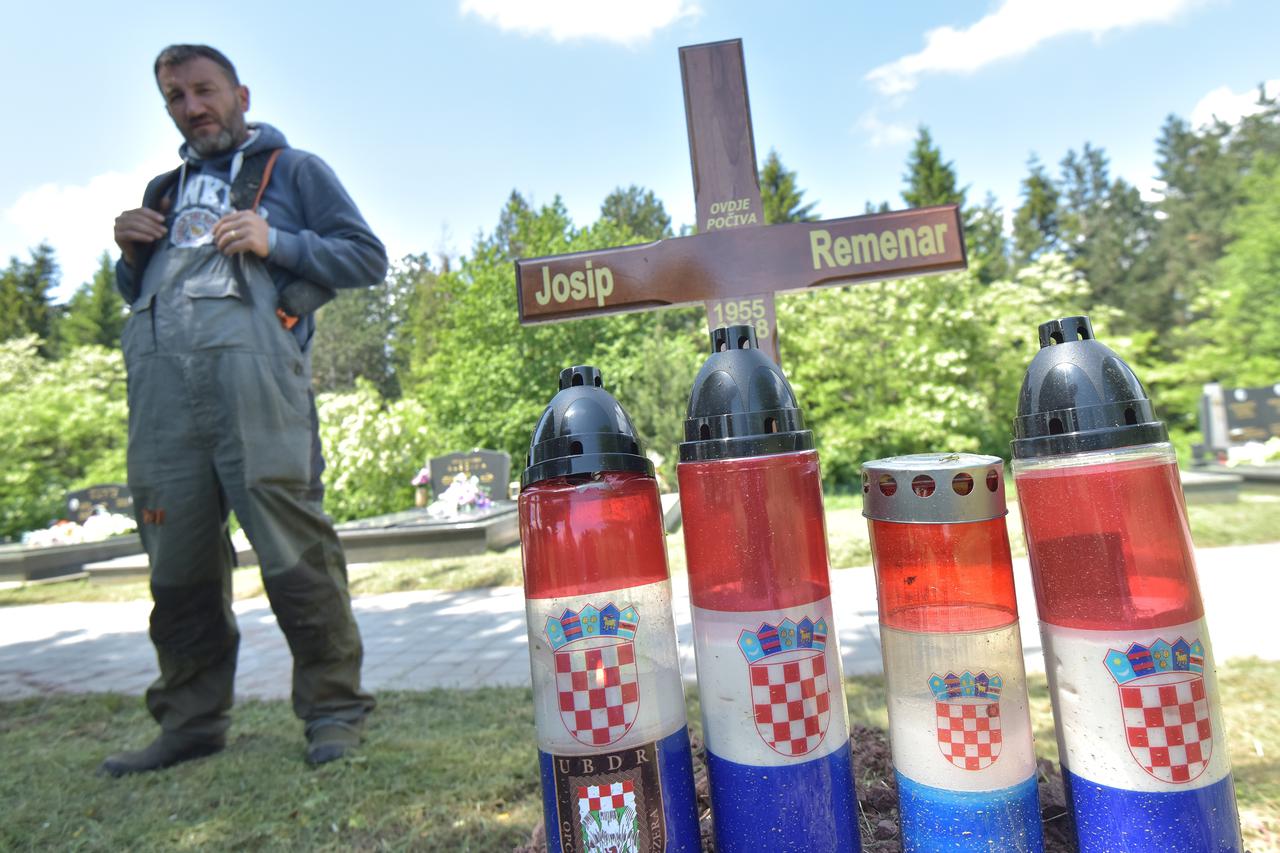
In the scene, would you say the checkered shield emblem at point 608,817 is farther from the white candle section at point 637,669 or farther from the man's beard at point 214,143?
the man's beard at point 214,143

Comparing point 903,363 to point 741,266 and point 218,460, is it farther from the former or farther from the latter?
point 218,460

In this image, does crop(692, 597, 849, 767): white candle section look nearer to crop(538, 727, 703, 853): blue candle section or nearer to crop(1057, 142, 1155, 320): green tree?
crop(538, 727, 703, 853): blue candle section

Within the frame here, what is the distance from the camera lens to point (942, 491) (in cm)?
79

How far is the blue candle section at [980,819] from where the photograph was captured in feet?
2.62

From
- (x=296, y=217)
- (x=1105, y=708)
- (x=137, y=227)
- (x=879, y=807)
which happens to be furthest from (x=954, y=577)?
(x=137, y=227)

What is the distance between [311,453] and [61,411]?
1782 centimetres

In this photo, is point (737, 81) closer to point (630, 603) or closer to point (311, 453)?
point (630, 603)

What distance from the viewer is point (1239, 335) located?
15.7 meters

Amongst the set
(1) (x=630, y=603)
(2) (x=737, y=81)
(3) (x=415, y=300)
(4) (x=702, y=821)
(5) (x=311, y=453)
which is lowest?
(4) (x=702, y=821)

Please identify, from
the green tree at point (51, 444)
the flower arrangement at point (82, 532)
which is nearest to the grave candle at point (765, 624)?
the flower arrangement at point (82, 532)

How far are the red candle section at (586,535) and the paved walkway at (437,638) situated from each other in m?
2.44

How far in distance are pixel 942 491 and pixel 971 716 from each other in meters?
0.25

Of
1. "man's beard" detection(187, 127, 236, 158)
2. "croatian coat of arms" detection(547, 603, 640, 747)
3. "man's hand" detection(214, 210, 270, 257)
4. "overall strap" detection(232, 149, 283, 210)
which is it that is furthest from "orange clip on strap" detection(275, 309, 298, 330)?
"croatian coat of arms" detection(547, 603, 640, 747)

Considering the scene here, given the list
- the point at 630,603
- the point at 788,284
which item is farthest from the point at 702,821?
the point at 788,284
